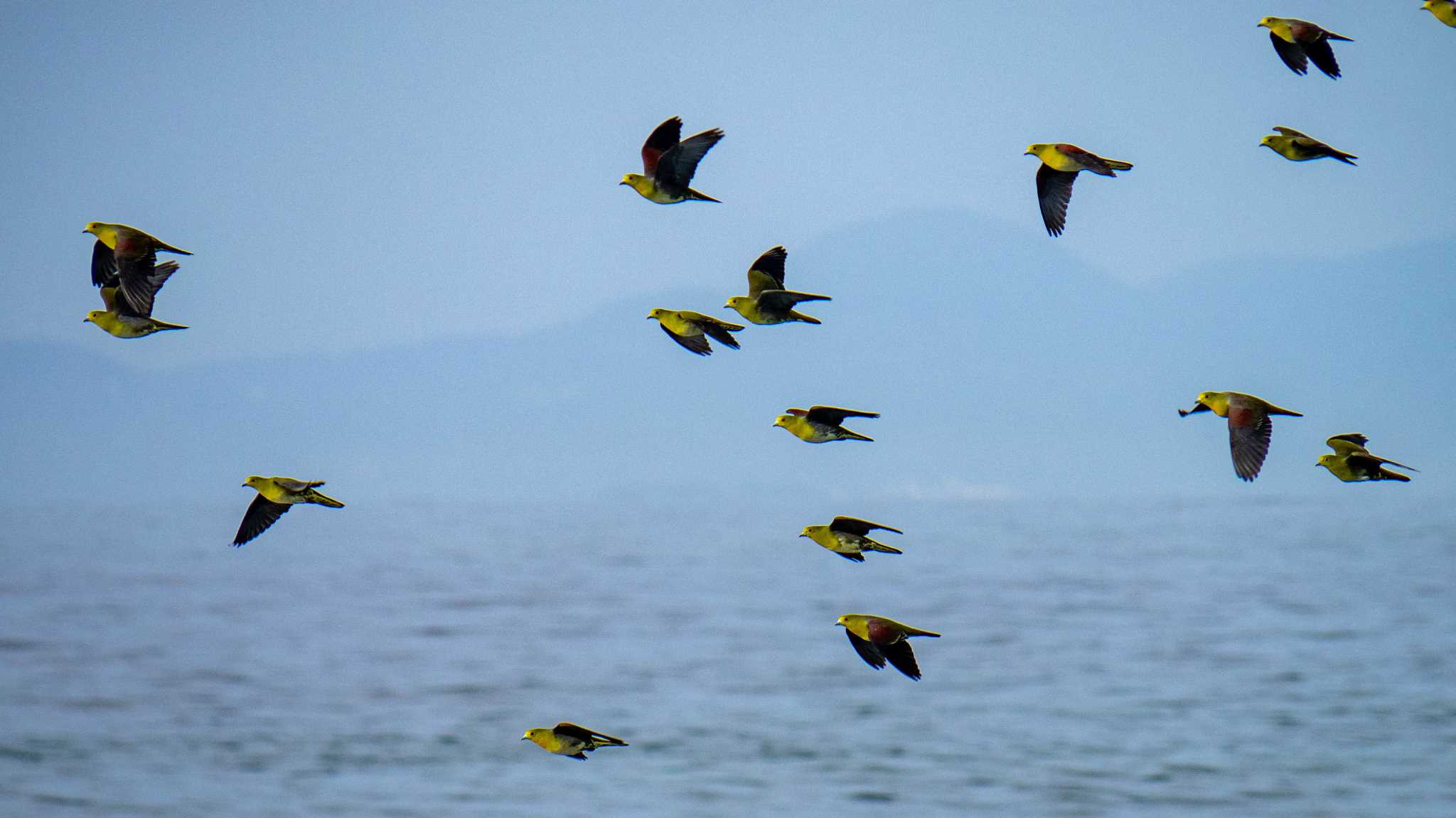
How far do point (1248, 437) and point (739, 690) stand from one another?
2917 centimetres

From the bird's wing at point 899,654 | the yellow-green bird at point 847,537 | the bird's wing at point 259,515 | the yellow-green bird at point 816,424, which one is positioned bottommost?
Result: the bird's wing at point 899,654

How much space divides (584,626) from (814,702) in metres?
17.2

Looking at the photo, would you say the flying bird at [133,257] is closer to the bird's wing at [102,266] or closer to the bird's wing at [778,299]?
the bird's wing at [102,266]

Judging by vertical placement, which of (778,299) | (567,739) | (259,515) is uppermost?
(778,299)

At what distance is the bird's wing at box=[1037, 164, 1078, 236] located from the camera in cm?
1209

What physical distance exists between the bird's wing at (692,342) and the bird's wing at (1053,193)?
302 cm

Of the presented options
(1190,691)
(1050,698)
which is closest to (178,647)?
(1050,698)

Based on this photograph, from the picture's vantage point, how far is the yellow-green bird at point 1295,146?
37.4 feet

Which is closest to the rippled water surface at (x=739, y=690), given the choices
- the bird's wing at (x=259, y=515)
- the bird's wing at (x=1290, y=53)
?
the bird's wing at (x=259, y=515)

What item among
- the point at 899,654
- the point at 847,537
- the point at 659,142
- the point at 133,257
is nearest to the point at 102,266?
the point at 133,257

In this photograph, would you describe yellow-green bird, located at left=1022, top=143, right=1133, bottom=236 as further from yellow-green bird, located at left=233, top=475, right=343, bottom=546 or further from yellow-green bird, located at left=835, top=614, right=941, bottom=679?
yellow-green bird, located at left=233, top=475, right=343, bottom=546

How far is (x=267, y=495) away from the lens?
11.3 meters

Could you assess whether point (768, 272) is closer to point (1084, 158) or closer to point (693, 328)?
point (693, 328)

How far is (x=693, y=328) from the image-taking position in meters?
11.5
